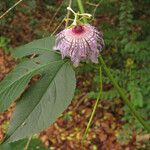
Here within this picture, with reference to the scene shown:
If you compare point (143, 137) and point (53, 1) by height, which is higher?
point (53, 1)

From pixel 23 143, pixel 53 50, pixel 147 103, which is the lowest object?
pixel 147 103

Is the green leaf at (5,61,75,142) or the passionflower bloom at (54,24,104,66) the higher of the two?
the passionflower bloom at (54,24,104,66)

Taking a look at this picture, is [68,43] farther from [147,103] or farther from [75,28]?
[147,103]

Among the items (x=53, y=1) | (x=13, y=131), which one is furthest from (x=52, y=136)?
(x=13, y=131)

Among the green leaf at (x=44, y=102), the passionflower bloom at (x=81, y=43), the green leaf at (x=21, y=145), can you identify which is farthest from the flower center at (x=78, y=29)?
the green leaf at (x=21, y=145)

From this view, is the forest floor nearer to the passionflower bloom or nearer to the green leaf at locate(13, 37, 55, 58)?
the green leaf at locate(13, 37, 55, 58)

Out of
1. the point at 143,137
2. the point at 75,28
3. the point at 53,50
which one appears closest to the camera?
the point at 75,28

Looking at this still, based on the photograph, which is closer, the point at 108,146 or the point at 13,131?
the point at 13,131

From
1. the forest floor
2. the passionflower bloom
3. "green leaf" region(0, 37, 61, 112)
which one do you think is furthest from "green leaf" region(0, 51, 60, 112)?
the forest floor
